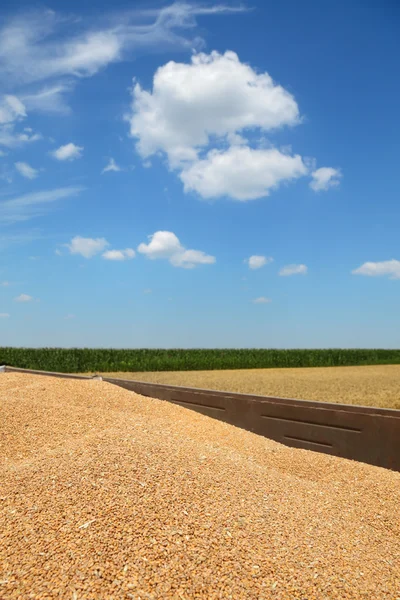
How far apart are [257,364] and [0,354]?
10.6 m

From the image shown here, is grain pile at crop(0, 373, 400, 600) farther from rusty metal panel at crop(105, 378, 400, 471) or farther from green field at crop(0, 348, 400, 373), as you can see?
green field at crop(0, 348, 400, 373)

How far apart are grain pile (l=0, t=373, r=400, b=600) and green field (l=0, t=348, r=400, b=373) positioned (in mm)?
15266

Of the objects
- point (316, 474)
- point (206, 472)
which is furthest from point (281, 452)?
point (206, 472)

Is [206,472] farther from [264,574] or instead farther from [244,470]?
[264,574]

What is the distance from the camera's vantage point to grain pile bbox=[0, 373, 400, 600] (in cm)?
194

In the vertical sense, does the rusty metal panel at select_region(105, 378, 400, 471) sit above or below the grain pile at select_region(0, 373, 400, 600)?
above

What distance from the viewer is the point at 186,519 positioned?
7.41 feet

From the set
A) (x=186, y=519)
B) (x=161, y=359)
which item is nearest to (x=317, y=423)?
(x=186, y=519)

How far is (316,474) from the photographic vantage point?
3324 millimetres

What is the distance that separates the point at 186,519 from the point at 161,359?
1764 centimetres

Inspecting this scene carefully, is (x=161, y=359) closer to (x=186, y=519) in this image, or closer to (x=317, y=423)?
(x=317, y=423)

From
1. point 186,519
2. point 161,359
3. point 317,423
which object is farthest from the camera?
point 161,359

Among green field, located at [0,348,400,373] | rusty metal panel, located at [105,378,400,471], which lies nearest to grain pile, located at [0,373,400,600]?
rusty metal panel, located at [105,378,400,471]

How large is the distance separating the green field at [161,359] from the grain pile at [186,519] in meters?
15.3
